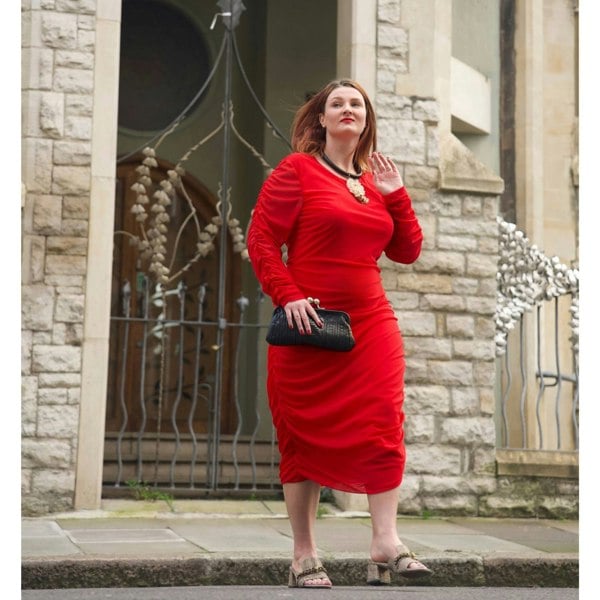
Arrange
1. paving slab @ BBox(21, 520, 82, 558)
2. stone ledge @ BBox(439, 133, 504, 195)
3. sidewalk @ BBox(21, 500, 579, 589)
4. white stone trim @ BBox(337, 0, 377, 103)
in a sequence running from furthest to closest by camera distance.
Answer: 1. stone ledge @ BBox(439, 133, 504, 195)
2. white stone trim @ BBox(337, 0, 377, 103)
3. paving slab @ BBox(21, 520, 82, 558)
4. sidewalk @ BBox(21, 500, 579, 589)

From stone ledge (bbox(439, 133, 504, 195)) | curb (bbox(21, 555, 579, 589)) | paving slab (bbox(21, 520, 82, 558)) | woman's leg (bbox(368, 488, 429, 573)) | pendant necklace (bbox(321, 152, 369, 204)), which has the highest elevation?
stone ledge (bbox(439, 133, 504, 195))

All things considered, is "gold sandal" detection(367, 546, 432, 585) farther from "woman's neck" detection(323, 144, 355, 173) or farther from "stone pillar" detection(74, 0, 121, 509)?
"stone pillar" detection(74, 0, 121, 509)

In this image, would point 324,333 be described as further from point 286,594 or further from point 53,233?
point 53,233

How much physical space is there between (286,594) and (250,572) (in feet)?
4.78

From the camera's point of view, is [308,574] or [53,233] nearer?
[308,574]

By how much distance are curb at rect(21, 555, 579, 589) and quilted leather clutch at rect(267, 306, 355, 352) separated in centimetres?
191

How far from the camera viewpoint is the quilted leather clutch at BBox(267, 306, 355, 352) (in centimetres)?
475

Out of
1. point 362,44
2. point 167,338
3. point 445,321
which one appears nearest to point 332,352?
point 445,321

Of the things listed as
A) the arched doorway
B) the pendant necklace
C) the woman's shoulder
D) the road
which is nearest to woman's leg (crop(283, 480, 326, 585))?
the road

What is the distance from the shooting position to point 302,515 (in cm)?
494

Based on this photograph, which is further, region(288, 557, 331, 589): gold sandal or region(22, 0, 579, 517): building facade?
region(22, 0, 579, 517): building facade

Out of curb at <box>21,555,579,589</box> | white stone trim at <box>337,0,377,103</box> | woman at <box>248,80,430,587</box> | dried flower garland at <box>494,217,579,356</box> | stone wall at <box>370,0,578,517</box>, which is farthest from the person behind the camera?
dried flower garland at <box>494,217,579,356</box>

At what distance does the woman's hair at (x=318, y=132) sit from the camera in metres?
5.18
